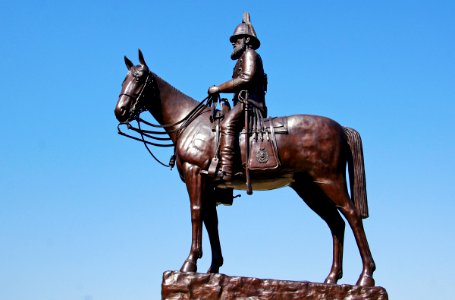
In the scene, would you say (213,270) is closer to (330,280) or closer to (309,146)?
(330,280)

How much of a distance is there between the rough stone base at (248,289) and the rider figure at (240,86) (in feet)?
5.23

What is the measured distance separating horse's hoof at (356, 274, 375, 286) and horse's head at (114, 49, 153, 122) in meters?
4.45

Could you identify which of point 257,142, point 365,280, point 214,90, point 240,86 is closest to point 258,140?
point 257,142

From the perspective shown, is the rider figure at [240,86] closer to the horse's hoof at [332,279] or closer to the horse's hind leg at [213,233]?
the horse's hind leg at [213,233]

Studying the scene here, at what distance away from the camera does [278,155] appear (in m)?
11.1

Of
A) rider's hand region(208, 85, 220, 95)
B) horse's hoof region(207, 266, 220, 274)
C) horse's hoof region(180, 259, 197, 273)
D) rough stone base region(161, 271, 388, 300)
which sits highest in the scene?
rider's hand region(208, 85, 220, 95)

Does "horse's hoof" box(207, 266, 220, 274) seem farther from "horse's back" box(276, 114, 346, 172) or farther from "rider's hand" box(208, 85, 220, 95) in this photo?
"rider's hand" box(208, 85, 220, 95)

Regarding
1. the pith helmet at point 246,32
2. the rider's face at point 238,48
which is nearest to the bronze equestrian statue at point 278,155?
the rider's face at point 238,48

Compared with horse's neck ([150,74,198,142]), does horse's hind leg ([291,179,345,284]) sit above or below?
below

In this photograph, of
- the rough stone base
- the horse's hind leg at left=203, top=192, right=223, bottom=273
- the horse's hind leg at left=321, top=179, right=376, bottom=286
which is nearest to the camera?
the rough stone base

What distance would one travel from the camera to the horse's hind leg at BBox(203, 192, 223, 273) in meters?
11.5

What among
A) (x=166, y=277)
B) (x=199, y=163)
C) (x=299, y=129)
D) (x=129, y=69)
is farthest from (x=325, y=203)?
(x=129, y=69)

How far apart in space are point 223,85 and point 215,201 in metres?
1.93

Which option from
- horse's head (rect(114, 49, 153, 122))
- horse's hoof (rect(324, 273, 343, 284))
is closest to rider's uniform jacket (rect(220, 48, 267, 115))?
horse's head (rect(114, 49, 153, 122))
